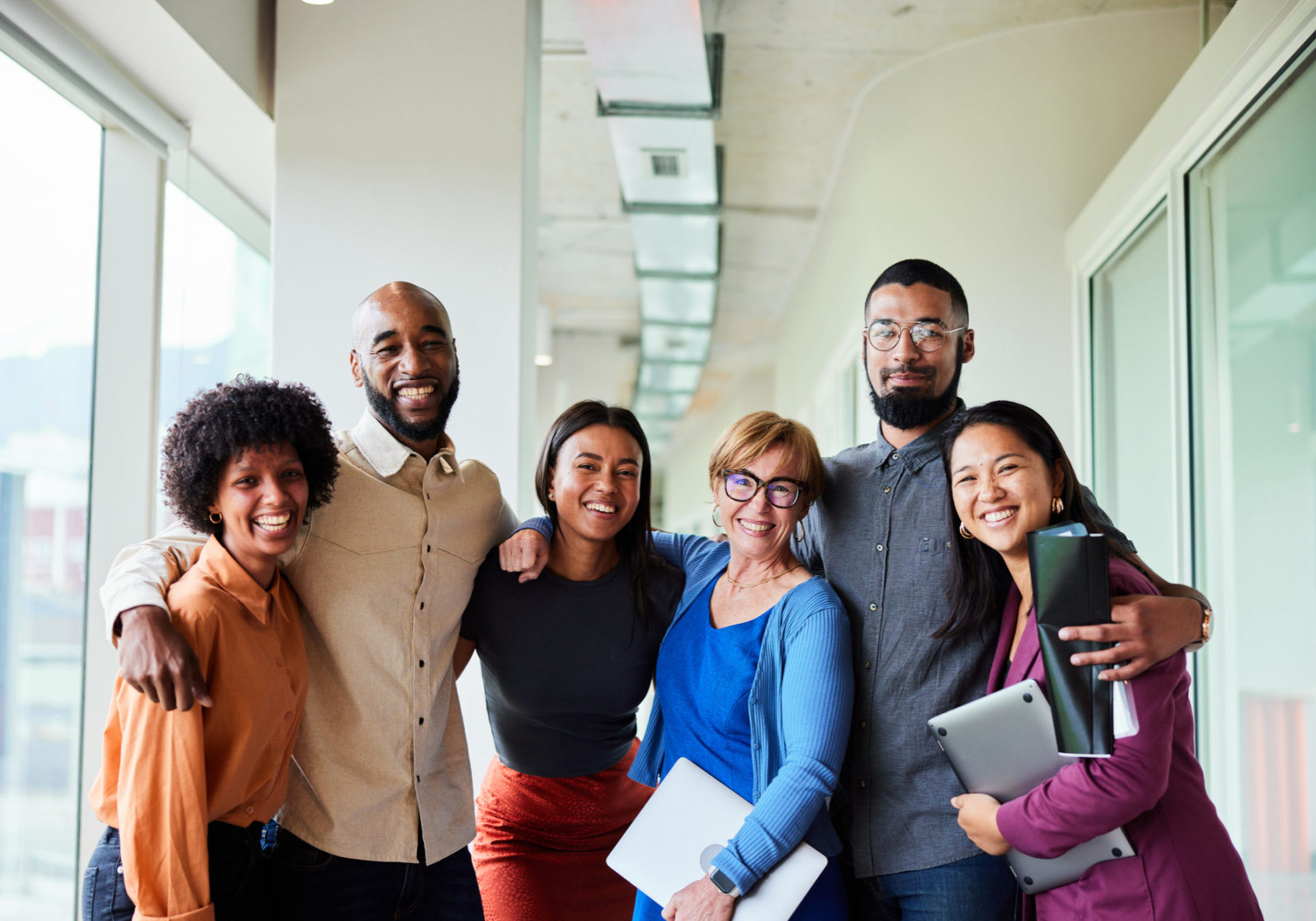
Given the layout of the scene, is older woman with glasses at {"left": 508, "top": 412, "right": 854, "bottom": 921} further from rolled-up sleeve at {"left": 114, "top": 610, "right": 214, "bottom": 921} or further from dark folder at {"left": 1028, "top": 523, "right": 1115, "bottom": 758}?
rolled-up sleeve at {"left": 114, "top": 610, "right": 214, "bottom": 921}

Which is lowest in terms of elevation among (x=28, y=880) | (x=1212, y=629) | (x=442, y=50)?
(x=28, y=880)

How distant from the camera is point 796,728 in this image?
1.80 meters

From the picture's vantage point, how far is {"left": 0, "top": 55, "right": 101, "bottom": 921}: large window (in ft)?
9.34

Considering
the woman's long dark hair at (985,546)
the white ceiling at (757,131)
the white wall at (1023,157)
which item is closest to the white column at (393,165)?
the white ceiling at (757,131)

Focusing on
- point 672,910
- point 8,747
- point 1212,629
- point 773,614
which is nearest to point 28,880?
point 8,747

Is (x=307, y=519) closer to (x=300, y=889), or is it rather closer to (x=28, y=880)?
(x=300, y=889)

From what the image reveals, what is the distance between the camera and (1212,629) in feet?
9.89

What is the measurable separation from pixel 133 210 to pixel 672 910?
9.38ft

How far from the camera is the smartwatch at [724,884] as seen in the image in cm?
173

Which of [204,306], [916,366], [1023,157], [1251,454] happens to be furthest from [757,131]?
[916,366]

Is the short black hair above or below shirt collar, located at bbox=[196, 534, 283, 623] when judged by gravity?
above

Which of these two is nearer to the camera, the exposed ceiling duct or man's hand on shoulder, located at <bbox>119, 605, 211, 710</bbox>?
man's hand on shoulder, located at <bbox>119, 605, 211, 710</bbox>

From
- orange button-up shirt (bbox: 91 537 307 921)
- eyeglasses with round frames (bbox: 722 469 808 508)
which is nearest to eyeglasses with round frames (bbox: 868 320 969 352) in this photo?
eyeglasses with round frames (bbox: 722 469 808 508)

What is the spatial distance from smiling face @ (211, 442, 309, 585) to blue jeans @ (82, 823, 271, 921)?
1.42 ft
